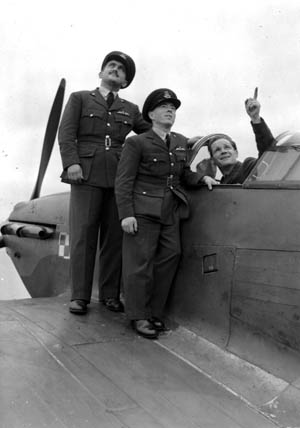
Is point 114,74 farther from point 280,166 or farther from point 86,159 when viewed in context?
point 280,166

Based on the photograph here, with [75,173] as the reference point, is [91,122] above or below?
above

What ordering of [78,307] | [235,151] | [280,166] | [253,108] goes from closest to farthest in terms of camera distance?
[280,166] < [253,108] < [78,307] < [235,151]

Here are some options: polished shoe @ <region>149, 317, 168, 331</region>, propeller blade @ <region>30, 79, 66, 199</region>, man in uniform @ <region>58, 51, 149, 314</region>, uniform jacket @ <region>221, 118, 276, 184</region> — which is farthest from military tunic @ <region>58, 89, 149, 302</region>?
propeller blade @ <region>30, 79, 66, 199</region>

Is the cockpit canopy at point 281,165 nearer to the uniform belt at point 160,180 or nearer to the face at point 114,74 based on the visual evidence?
the uniform belt at point 160,180

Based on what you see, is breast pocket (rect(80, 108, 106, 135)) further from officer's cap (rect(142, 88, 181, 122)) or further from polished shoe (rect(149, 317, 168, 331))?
polished shoe (rect(149, 317, 168, 331))

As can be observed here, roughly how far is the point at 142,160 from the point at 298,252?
1.58 meters

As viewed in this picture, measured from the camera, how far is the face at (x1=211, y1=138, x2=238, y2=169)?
15.9 ft

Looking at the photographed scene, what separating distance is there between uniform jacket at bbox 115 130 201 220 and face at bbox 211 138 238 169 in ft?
1.64

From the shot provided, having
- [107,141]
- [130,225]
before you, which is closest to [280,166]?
[130,225]

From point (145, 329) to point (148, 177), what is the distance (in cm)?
122

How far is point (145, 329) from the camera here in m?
4.17

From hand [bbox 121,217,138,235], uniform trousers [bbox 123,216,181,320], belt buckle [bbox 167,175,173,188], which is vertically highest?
belt buckle [bbox 167,175,173,188]

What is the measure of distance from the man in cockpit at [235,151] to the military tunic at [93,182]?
0.86 metres

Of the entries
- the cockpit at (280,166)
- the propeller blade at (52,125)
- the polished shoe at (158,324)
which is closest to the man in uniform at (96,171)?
the polished shoe at (158,324)
